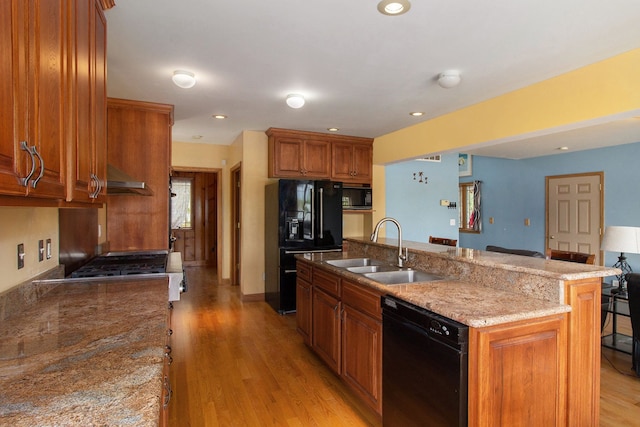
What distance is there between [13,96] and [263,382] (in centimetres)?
256

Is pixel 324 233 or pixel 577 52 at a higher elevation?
pixel 577 52

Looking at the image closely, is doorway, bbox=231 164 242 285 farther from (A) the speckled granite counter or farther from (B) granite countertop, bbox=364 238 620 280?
(B) granite countertop, bbox=364 238 620 280

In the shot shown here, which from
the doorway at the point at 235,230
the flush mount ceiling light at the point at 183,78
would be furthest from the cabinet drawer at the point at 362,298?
the doorway at the point at 235,230

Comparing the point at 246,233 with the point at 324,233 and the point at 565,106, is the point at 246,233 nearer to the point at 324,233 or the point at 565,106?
the point at 324,233

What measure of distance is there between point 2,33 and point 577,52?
306cm

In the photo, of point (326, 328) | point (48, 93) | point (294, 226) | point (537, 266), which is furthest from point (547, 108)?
point (48, 93)

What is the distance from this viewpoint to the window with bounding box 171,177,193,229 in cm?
779

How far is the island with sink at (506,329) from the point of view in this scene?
1552 mm

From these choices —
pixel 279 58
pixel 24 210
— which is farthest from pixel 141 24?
pixel 24 210

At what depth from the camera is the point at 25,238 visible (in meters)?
1.80

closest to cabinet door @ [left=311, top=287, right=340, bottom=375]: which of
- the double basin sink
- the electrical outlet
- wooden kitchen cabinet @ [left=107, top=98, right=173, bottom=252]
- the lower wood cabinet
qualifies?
the lower wood cabinet

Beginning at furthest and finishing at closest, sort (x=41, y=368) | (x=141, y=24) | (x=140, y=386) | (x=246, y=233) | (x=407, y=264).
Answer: (x=246, y=233), (x=407, y=264), (x=141, y=24), (x=41, y=368), (x=140, y=386)

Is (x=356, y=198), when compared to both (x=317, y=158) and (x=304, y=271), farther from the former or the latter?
(x=304, y=271)

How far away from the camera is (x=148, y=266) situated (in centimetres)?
267
